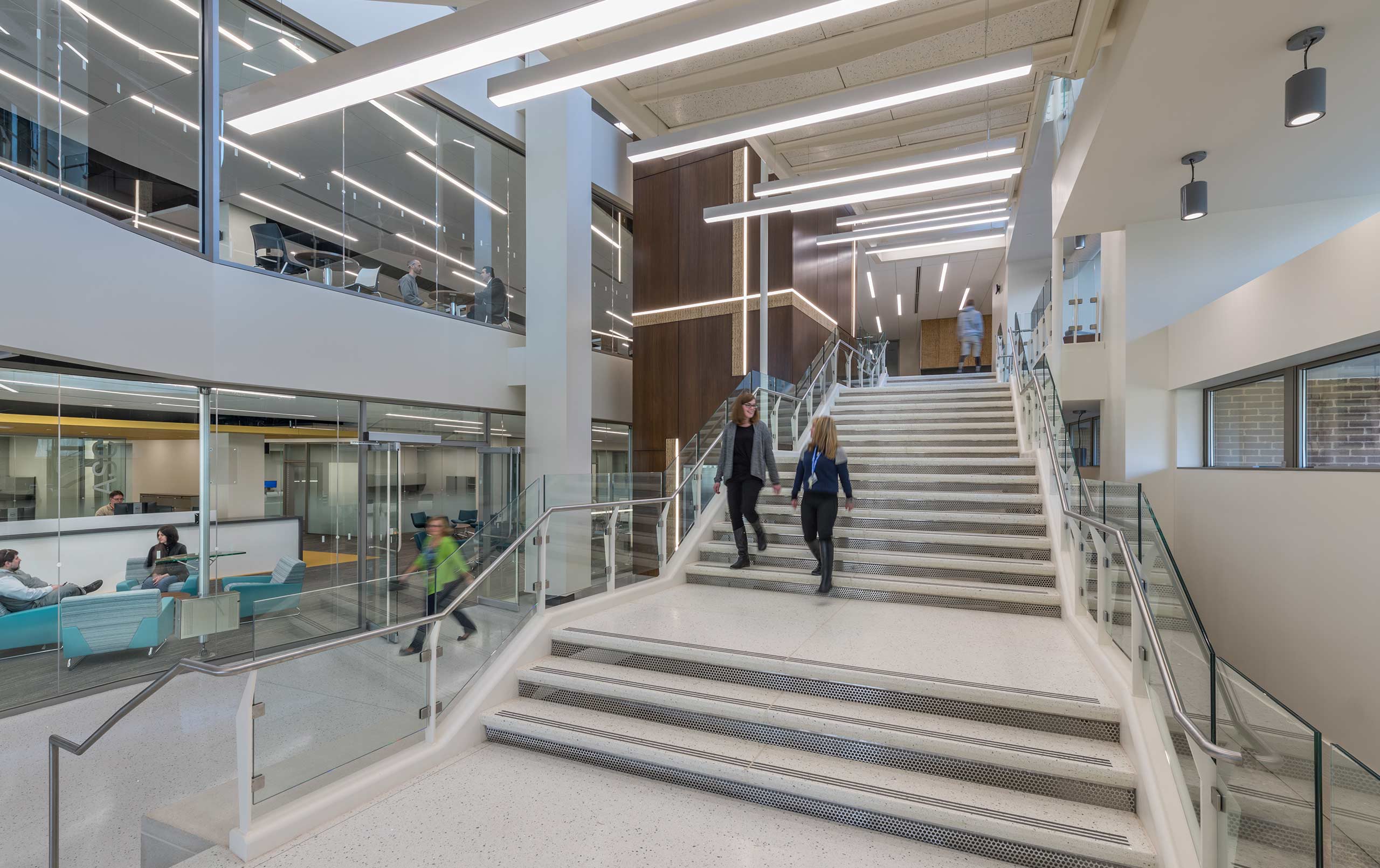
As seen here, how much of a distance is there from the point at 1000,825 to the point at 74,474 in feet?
25.2

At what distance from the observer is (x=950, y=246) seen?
14859mm

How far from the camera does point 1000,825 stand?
2676 mm

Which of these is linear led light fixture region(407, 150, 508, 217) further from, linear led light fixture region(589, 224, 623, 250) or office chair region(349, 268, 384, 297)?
linear led light fixture region(589, 224, 623, 250)

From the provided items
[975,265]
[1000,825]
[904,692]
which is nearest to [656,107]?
[904,692]

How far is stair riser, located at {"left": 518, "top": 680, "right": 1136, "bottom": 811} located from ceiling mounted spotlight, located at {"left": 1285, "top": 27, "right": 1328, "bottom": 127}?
3960mm

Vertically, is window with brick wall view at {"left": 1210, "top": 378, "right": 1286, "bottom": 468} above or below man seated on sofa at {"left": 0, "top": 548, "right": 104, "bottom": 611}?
above

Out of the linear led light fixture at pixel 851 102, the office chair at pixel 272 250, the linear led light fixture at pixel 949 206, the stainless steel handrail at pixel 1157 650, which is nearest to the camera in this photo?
the stainless steel handrail at pixel 1157 650

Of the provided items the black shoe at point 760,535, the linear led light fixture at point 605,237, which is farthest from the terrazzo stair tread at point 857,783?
the linear led light fixture at point 605,237

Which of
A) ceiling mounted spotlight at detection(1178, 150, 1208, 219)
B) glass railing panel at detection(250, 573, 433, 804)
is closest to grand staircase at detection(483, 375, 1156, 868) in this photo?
glass railing panel at detection(250, 573, 433, 804)

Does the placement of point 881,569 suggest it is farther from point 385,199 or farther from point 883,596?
point 385,199

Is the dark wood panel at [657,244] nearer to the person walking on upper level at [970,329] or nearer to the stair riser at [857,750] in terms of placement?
the person walking on upper level at [970,329]

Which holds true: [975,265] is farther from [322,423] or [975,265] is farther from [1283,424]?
[322,423]

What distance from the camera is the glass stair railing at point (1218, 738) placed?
1.67 metres

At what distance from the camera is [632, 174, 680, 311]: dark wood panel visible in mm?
11305
